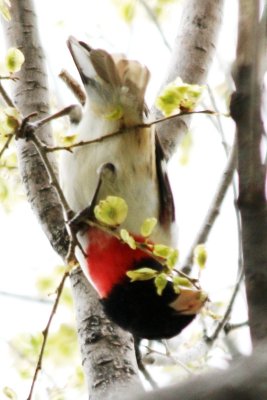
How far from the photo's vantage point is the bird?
2.04m

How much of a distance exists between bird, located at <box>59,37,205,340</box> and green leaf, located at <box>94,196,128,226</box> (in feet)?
1.41

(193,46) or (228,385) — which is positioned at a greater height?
(193,46)

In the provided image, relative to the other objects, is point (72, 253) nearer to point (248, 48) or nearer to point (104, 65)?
point (104, 65)

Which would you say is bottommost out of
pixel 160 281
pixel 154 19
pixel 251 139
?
pixel 160 281

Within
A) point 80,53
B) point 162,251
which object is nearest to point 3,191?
point 80,53

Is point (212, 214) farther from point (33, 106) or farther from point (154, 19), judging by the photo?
point (154, 19)

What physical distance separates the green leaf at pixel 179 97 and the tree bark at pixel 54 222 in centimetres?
48

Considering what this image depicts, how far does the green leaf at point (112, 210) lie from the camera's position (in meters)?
1.57

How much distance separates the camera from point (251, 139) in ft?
2.18

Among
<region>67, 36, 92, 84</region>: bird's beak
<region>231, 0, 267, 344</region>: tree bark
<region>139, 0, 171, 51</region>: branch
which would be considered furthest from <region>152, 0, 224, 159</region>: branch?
<region>231, 0, 267, 344</region>: tree bark

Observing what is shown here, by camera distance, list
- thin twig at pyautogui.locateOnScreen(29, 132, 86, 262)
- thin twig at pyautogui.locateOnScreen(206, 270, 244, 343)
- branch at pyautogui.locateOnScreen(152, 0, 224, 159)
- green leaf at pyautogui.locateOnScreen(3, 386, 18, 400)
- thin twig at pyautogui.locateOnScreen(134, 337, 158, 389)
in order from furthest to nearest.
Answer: branch at pyautogui.locateOnScreen(152, 0, 224, 159)
thin twig at pyautogui.locateOnScreen(206, 270, 244, 343)
thin twig at pyautogui.locateOnScreen(134, 337, 158, 389)
green leaf at pyautogui.locateOnScreen(3, 386, 18, 400)
thin twig at pyautogui.locateOnScreen(29, 132, 86, 262)

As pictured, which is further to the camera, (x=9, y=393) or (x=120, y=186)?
(x=120, y=186)

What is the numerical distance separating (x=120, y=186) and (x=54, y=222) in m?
0.26

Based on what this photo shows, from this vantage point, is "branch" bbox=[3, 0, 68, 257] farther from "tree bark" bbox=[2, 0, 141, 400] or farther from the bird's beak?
the bird's beak
